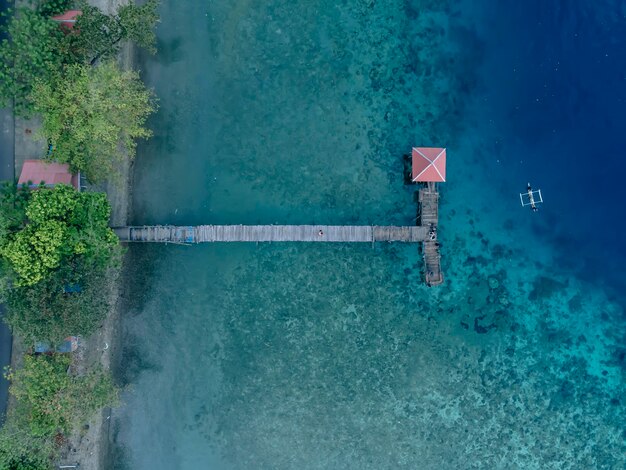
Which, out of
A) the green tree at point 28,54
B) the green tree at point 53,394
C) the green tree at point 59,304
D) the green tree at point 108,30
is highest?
the green tree at point 108,30

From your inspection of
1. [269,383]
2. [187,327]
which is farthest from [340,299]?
[187,327]

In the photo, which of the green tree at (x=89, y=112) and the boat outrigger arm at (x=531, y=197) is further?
the boat outrigger arm at (x=531, y=197)

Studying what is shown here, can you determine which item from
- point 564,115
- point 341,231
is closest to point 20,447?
point 341,231

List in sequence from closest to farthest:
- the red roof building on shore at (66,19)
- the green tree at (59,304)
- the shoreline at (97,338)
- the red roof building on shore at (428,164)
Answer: the green tree at (59,304) < the red roof building on shore at (66,19) < the shoreline at (97,338) < the red roof building on shore at (428,164)

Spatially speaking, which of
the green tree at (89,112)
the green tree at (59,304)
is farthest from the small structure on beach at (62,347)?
the green tree at (89,112)

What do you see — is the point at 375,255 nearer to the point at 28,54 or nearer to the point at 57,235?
the point at 57,235

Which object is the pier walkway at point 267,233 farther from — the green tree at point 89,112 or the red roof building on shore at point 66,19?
the red roof building on shore at point 66,19

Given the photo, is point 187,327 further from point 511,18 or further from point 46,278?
point 511,18
